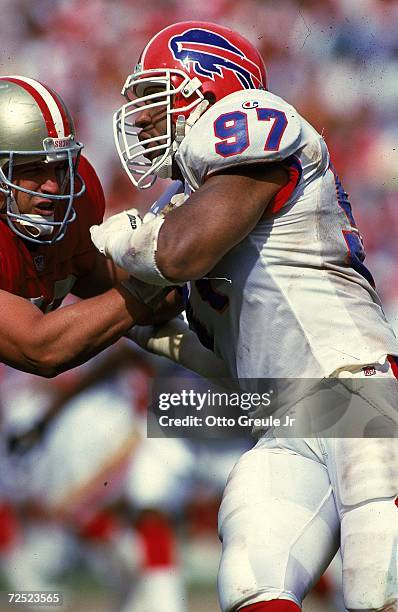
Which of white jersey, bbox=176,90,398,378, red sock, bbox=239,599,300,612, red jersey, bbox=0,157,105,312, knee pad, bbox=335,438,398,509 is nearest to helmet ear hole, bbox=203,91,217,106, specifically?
white jersey, bbox=176,90,398,378

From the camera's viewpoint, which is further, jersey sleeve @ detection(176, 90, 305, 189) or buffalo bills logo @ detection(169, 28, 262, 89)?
buffalo bills logo @ detection(169, 28, 262, 89)

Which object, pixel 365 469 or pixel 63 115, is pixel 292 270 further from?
pixel 63 115

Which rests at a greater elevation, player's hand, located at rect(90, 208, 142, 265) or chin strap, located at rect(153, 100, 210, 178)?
chin strap, located at rect(153, 100, 210, 178)

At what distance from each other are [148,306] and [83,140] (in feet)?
3.67

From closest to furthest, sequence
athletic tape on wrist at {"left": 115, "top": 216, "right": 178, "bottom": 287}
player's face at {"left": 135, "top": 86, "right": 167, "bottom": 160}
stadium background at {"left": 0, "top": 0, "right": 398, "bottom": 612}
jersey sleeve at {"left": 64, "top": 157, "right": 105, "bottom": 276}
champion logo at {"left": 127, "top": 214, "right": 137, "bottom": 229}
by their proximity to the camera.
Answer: athletic tape on wrist at {"left": 115, "top": 216, "right": 178, "bottom": 287}
champion logo at {"left": 127, "top": 214, "right": 137, "bottom": 229}
player's face at {"left": 135, "top": 86, "right": 167, "bottom": 160}
jersey sleeve at {"left": 64, "top": 157, "right": 105, "bottom": 276}
stadium background at {"left": 0, "top": 0, "right": 398, "bottom": 612}

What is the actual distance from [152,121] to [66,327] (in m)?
0.47

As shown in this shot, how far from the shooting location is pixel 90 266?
244cm

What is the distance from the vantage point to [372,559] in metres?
1.54

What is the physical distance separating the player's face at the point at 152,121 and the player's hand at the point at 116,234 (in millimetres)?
197

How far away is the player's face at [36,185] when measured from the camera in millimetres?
2072

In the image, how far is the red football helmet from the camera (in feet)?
6.15

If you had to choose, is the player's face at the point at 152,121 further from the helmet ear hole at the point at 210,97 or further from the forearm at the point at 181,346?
the forearm at the point at 181,346

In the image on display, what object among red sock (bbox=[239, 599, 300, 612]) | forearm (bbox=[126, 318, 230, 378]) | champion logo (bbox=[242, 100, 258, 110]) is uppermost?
champion logo (bbox=[242, 100, 258, 110])

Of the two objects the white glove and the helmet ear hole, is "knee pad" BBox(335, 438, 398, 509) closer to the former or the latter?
the white glove
